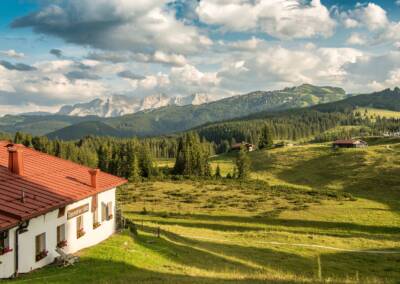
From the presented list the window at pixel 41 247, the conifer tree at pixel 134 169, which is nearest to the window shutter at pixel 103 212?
the window at pixel 41 247

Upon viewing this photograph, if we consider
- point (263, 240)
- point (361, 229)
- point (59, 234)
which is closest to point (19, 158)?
point (59, 234)

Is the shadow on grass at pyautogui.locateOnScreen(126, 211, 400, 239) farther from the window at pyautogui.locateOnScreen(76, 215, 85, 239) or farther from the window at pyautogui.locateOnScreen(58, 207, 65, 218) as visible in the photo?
the window at pyautogui.locateOnScreen(58, 207, 65, 218)

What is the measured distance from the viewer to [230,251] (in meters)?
38.9

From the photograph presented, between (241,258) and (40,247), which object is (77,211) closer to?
(40,247)

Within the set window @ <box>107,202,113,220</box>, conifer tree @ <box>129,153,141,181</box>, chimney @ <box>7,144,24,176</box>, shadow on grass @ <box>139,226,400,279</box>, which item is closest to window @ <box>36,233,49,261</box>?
chimney @ <box>7,144,24,176</box>

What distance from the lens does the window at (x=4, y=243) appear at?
73.0ft

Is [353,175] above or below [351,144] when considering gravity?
below

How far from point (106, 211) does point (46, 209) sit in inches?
396

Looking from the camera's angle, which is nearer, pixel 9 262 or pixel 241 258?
pixel 9 262

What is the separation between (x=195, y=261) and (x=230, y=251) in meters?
7.93

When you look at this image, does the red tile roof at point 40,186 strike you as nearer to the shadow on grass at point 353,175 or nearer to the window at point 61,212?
the window at point 61,212

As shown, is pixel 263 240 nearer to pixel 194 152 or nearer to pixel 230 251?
pixel 230 251

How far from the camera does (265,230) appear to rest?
55562 millimetres

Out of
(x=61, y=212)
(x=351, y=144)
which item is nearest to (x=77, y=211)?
(x=61, y=212)
